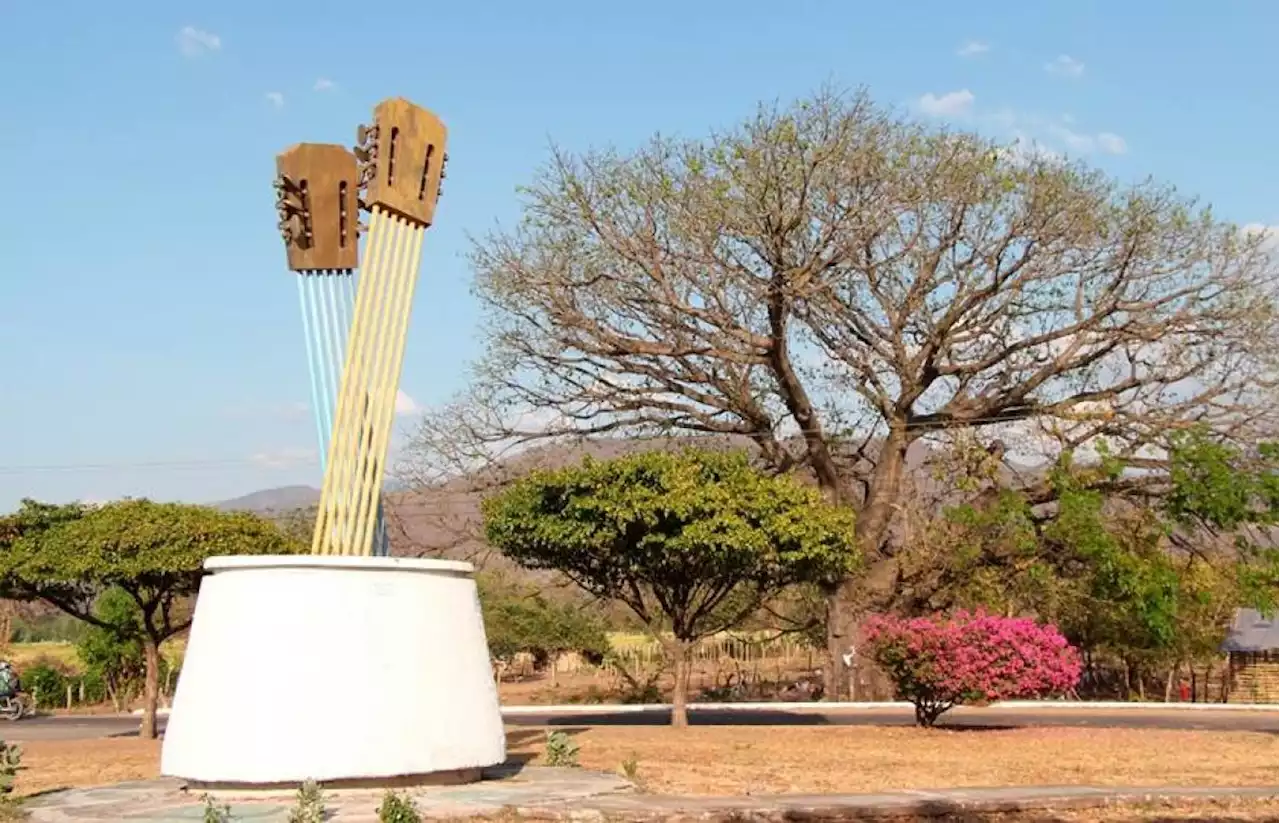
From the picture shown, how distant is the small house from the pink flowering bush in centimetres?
1714

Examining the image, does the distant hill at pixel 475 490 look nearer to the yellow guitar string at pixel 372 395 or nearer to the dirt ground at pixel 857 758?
the dirt ground at pixel 857 758

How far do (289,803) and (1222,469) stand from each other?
63.8 ft

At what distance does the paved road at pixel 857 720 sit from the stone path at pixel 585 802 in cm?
1104

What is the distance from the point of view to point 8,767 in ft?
38.4

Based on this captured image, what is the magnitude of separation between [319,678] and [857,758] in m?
7.25

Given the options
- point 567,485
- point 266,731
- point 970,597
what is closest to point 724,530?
point 567,485

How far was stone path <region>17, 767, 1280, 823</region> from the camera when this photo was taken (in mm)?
10719

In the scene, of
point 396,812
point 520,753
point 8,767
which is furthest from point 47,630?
point 396,812

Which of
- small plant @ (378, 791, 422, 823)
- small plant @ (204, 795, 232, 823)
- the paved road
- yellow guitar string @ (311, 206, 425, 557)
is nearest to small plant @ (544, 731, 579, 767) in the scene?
yellow guitar string @ (311, 206, 425, 557)

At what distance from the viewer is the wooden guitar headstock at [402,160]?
43.2ft

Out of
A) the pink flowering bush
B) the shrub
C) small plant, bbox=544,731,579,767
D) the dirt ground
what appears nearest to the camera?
the dirt ground

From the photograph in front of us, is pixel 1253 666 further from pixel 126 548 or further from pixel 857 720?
pixel 126 548

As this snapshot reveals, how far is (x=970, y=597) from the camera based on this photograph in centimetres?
3234

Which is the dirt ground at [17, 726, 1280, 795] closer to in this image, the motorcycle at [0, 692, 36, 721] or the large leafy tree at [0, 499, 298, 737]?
Result: the large leafy tree at [0, 499, 298, 737]
